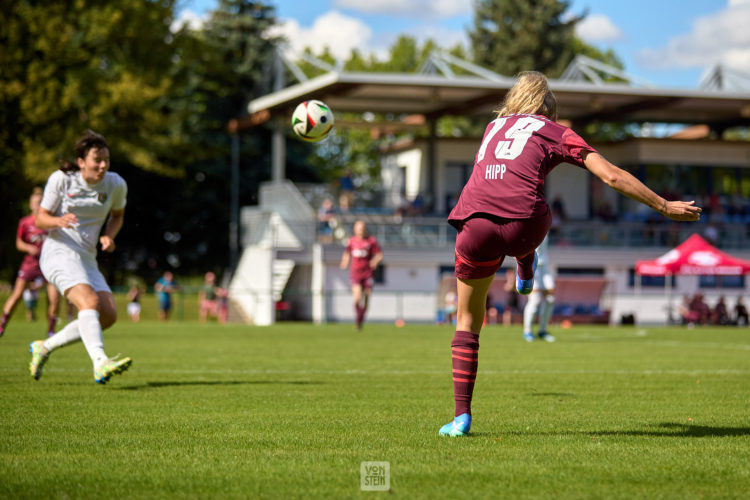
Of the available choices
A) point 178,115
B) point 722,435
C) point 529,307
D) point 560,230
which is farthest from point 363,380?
point 178,115

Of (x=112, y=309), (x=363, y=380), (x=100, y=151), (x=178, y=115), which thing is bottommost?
(x=363, y=380)

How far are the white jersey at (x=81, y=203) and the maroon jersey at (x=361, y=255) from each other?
1255 cm

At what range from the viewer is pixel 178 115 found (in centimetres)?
4250

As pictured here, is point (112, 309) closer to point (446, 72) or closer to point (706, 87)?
point (446, 72)

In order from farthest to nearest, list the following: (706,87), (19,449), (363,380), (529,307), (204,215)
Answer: (204,215), (706,87), (529,307), (363,380), (19,449)

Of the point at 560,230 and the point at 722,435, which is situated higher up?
the point at 560,230

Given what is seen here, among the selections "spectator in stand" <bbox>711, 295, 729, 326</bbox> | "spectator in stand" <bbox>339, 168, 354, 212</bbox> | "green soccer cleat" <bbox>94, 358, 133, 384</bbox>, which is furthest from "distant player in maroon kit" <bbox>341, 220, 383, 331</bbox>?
"spectator in stand" <bbox>339, 168, 354, 212</bbox>

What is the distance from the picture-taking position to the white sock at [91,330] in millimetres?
8172

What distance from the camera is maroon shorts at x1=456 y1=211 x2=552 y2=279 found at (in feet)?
19.2

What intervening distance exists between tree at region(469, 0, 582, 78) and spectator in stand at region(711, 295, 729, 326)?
95.4 ft

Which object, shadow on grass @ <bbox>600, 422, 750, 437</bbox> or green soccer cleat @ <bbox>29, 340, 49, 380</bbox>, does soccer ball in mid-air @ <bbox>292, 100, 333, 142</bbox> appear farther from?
shadow on grass @ <bbox>600, 422, 750, 437</bbox>

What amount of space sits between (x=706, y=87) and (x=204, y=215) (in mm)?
24223

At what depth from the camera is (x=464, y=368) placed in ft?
19.9

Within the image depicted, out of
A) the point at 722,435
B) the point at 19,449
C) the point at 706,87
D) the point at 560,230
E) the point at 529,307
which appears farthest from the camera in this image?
the point at 706,87
